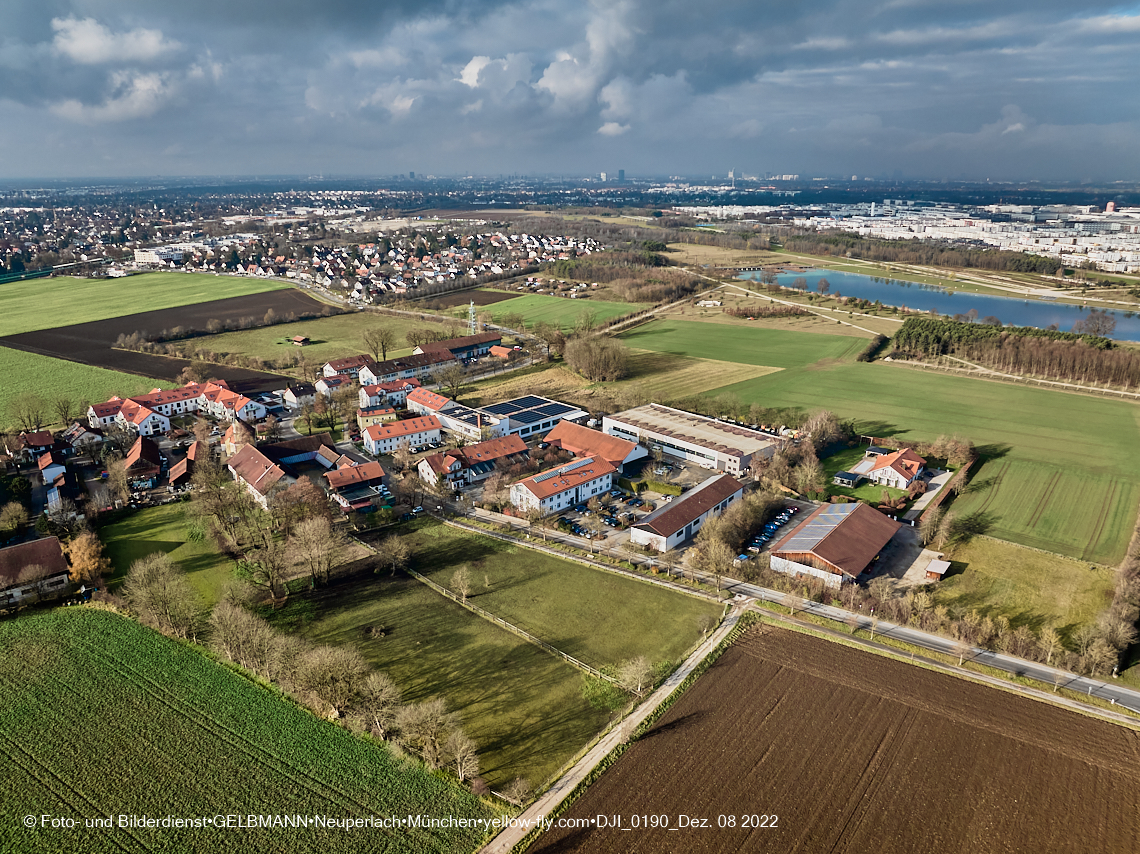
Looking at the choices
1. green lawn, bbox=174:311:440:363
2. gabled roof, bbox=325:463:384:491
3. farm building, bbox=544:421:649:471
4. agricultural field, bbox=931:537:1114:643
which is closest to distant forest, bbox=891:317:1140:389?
agricultural field, bbox=931:537:1114:643

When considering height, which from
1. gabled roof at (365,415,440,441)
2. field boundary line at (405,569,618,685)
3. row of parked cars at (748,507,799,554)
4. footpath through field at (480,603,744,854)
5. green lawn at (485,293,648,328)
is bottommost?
footpath through field at (480,603,744,854)

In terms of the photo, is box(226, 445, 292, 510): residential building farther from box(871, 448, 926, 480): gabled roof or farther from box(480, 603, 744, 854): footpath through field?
box(871, 448, 926, 480): gabled roof


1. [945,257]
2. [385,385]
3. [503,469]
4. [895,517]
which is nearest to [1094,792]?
[895,517]

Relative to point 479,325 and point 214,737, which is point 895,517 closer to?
point 214,737

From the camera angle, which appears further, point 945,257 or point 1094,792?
point 945,257

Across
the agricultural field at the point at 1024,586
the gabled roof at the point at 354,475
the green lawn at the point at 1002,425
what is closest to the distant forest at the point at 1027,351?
the green lawn at the point at 1002,425

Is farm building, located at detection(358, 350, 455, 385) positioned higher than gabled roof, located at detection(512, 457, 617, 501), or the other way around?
farm building, located at detection(358, 350, 455, 385)

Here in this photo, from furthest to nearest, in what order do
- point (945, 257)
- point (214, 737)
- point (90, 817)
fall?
point (945, 257) → point (214, 737) → point (90, 817)
